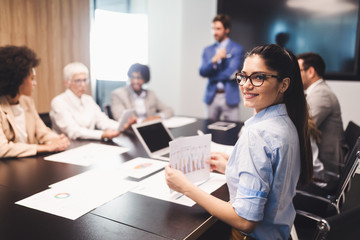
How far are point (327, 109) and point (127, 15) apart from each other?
3875 millimetres

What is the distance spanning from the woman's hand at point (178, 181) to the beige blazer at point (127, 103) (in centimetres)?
214

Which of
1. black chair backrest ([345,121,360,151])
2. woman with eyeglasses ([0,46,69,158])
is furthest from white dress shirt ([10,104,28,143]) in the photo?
black chair backrest ([345,121,360,151])

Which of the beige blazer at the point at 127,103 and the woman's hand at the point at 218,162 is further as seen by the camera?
the beige blazer at the point at 127,103

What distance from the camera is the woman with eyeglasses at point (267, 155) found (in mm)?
1048

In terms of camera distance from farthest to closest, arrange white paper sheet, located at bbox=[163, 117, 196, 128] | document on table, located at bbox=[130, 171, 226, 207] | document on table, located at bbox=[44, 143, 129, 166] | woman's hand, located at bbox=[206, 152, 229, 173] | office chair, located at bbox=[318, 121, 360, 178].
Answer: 1. white paper sheet, located at bbox=[163, 117, 196, 128]
2. office chair, located at bbox=[318, 121, 360, 178]
3. document on table, located at bbox=[44, 143, 129, 166]
4. woman's hand, located at bbox=[206, 152, 229, 173]
5. document on table, located at bbox=[130, 171, 226, 207]

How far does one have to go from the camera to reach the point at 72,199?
1.33 m

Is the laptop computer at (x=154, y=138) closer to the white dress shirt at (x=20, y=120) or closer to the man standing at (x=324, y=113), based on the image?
the white dress shirt at (x=20, y=120)

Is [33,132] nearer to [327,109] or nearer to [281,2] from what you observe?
[327,109]

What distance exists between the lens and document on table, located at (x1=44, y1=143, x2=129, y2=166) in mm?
1871

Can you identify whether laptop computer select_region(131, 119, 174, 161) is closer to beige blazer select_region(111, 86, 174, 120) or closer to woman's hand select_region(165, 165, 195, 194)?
woman's hand select_region(165, 165, 195, 194)

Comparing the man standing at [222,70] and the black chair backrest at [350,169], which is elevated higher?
the man standing at [222,70]

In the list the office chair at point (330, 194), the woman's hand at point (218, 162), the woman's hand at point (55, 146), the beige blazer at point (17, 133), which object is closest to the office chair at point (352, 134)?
the office chair at point (330, 194)

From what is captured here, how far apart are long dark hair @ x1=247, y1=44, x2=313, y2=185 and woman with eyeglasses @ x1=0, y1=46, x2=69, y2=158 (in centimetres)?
146

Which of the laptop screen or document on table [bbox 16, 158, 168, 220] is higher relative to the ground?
the laptop screen
